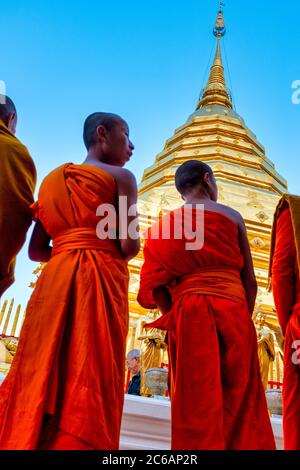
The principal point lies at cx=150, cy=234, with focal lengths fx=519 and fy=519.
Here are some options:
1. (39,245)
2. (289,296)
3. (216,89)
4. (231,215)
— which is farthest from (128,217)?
(216,89)

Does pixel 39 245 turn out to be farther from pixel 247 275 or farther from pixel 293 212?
pixel 293 212

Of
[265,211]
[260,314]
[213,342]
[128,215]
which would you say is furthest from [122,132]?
[265,211]

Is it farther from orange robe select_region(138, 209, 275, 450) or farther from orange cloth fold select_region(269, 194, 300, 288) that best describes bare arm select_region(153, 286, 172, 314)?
orange cloth fold select_region(269, 194, 300, 288)

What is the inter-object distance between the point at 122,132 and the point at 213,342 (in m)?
1.20

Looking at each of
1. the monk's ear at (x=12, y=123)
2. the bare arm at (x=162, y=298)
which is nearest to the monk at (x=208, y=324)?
the bare arm at (x=162, y=298)

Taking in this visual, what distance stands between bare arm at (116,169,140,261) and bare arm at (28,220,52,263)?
0.48 meters

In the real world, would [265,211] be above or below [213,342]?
above

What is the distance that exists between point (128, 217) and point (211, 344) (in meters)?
0.68

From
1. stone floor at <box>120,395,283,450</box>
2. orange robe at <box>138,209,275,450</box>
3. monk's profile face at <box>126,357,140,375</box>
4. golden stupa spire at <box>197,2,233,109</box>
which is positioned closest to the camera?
orange robe at <box>138,209,275,450</box>

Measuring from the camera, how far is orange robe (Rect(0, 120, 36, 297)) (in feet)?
8.16

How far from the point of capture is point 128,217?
2.36 m

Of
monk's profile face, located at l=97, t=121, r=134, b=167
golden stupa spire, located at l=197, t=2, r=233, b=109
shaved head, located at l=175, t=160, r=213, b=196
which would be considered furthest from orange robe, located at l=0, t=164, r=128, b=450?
golden stupa spire, located at l=197, t=2, r=233, b=109
